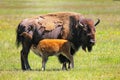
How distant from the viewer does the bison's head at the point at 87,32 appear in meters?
14.2

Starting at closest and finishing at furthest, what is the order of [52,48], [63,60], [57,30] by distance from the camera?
[52,48]
[63,60]
[57,30]

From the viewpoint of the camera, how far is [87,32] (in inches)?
567

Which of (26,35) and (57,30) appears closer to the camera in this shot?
(26,35)

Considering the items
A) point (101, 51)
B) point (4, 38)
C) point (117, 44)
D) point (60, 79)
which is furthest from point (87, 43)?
point (4, 38)

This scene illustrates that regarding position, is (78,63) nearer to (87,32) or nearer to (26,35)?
(87,32)

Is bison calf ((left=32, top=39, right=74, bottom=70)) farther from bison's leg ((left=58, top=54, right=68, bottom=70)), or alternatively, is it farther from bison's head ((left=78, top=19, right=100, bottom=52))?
bison's head ((left=78, top=19, right=100, bottom=52))

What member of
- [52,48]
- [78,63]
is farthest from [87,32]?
[78,63]

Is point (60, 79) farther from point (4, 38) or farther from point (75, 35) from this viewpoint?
point (4, 38)

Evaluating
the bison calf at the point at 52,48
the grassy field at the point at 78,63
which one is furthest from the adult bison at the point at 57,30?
the grassy field at the point at 78,63

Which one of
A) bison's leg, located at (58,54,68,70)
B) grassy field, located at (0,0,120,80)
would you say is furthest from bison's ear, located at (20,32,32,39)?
bison's leg, located at (58,54,68,70)

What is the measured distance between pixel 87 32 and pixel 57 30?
40.5 inches

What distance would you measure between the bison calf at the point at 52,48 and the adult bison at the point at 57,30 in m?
0.47

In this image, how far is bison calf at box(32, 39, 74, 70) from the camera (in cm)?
1374

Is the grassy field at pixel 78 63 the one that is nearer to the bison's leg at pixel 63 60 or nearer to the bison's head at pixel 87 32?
the bison's leg at pixel 63 60
